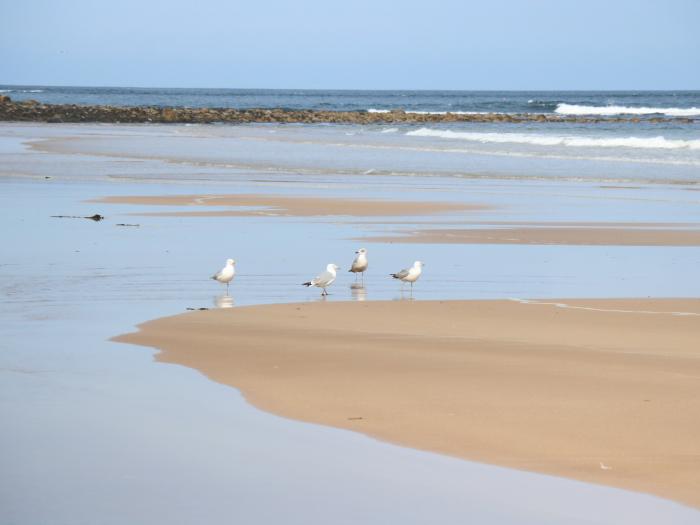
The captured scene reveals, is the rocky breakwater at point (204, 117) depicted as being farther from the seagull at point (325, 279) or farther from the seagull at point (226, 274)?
the seagull at point (325, 279)

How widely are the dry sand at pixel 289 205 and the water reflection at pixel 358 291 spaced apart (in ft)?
19.6

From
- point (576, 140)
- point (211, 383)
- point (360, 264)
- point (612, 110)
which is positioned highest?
point (211, 383)

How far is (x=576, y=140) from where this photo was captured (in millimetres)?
42125

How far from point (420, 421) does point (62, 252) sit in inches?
301

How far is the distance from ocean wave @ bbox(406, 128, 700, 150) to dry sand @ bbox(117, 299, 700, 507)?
2946 centimetres

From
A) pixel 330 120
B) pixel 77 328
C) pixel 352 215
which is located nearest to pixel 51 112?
pixel 330 120

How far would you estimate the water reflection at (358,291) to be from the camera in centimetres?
1094

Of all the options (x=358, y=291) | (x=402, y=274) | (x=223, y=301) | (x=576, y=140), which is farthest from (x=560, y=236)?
(x=576, y=140)

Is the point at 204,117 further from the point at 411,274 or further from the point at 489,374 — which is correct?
the point at 489,374

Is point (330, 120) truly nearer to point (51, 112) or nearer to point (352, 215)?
point (51, 112)

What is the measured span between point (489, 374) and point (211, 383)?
1600mm

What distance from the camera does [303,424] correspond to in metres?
6.35

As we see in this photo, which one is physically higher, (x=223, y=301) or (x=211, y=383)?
(x=211, y=383)

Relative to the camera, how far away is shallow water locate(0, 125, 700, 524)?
16.7 ft
